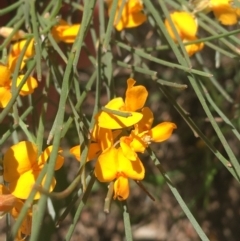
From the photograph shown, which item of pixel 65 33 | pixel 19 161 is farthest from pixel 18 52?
pixel 19 161

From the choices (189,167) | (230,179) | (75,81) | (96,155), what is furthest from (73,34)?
(230,179)

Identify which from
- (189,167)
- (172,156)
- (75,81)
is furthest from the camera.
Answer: (172,156)

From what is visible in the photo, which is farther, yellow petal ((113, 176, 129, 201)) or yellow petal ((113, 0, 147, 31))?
yellow petal ((113, 0, 147, 31))

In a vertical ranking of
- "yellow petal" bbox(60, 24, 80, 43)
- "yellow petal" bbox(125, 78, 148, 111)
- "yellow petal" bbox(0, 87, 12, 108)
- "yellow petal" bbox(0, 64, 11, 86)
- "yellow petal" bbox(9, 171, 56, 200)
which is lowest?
"yellow petal" bbox(9, 171, 56, 200)

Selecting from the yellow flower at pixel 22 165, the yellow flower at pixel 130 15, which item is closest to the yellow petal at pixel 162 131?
the yellow flower at pixel 22 165

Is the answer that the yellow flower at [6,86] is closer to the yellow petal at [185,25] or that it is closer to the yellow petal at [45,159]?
the yellow petal at [45,159]

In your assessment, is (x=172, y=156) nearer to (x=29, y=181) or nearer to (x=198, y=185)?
(x=198, y=185)

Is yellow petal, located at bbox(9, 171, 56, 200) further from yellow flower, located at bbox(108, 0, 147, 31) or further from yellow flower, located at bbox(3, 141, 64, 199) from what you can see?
yellow flower, located at bbox(108, 0, 147, 31)

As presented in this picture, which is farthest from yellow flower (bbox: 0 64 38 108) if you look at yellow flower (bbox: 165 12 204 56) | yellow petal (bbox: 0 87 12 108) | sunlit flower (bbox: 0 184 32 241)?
yellow flower (bbox: 165 12 204 56)
